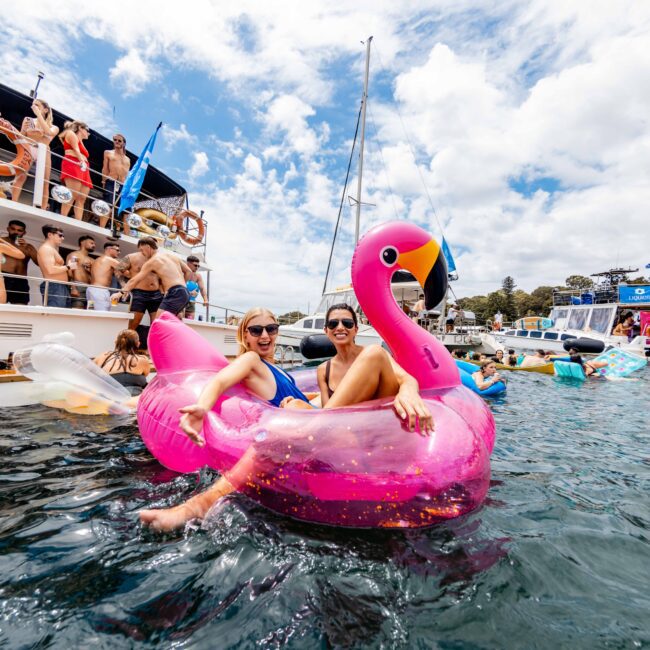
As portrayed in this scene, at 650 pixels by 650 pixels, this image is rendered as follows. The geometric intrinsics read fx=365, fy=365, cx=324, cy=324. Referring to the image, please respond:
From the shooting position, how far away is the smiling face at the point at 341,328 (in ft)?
9.50

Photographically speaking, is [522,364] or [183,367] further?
[522,364]

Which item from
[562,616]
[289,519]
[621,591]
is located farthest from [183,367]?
[621,591]

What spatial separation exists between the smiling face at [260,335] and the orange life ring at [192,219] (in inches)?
344

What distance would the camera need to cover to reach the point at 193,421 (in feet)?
6.46

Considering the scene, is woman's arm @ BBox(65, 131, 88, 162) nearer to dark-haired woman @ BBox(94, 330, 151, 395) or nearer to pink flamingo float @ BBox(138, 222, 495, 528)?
dark-haired woman @ BBox(94, 330, 151, 395)

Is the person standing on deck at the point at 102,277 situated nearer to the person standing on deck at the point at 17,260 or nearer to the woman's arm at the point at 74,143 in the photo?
the person standing on deck at the point at 17,260

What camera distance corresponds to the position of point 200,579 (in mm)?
1660

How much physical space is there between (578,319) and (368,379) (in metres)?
26.9

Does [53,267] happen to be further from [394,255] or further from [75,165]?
[394,255]

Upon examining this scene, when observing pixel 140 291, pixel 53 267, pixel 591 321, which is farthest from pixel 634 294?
pixel 53 267

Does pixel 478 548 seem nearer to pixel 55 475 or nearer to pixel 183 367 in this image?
pixel 183 367

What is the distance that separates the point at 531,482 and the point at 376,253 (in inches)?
88.6

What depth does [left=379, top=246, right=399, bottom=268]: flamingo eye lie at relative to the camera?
2.73 metres

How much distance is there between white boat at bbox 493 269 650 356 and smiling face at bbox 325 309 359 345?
60.8ft
